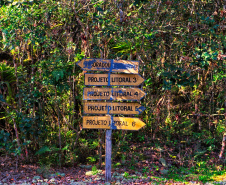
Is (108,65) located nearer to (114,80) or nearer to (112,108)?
→ (114,80)

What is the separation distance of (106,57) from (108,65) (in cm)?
145

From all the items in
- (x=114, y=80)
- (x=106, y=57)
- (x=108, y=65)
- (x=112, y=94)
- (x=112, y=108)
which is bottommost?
(x=112, y=108)

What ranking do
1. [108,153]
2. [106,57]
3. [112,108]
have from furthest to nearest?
[106,57]
[108,153]
[112,108]

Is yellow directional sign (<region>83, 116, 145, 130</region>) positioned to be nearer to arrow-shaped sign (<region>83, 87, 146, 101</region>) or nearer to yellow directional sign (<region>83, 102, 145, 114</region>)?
yellow directional sign (<region>83, 102, 145, 114</region>)

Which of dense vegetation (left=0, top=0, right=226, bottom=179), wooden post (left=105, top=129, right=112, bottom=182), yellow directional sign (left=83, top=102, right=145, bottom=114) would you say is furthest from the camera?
dense vegetation (left=0, top=0, right=226, bottom=179)

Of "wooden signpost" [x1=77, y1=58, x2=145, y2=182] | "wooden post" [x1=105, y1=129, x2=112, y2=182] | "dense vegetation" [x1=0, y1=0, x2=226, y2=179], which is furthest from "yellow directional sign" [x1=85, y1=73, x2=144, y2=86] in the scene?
"wooden post" [x1=105, y1=129, x2=112, y2=182]

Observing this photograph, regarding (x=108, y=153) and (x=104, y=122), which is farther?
(x=108, y=153)

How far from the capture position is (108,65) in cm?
507

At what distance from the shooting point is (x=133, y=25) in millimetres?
5969

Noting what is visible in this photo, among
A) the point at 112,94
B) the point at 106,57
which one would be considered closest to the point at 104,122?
the point at 112,94

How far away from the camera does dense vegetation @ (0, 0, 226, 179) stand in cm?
549

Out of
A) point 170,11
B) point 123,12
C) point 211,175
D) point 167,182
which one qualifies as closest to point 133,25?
point 123,12

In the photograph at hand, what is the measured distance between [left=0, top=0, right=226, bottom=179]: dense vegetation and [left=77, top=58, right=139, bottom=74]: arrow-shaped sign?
0.48m

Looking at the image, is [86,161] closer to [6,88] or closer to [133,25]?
[6,88]
